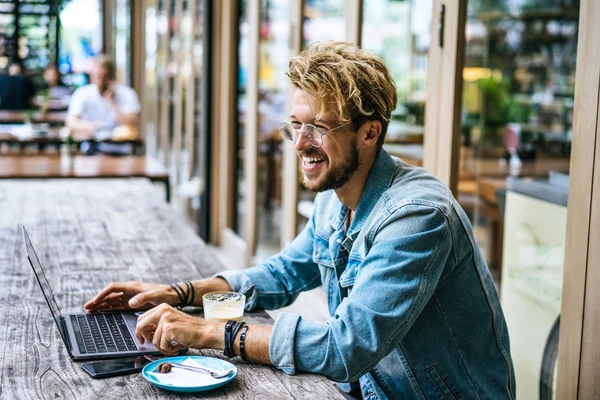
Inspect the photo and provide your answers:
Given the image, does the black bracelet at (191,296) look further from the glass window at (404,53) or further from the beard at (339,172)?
the glass window at (404,53)

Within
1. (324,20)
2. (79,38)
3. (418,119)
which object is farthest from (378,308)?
(79,38)

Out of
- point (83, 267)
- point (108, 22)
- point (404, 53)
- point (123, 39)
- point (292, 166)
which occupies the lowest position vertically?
point (83, 267)

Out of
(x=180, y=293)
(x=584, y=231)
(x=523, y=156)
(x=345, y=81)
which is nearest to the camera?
(x=345, y=81)

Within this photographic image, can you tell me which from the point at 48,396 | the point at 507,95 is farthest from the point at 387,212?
the point at 507,95

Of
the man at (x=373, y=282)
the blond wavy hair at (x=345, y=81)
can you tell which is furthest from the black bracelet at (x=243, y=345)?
the blond wavy hair at (x=345, y=81)

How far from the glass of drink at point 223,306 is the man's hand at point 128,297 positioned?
201mm

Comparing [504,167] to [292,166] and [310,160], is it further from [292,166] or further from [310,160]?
[310,160]

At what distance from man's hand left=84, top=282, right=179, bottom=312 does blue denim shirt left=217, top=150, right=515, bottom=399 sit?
42cm

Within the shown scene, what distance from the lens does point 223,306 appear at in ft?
5.73

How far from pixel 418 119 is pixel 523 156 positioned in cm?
257

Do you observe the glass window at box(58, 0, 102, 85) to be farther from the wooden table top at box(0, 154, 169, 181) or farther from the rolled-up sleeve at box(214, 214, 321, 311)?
the rolled-up sleeve at box(214, 214, 321, 311)

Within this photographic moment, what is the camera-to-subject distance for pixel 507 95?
6137mm

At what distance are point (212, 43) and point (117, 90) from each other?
1.50 m

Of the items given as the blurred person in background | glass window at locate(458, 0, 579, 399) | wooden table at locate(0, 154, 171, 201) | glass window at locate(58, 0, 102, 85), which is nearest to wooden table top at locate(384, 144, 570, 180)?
glass window at locate(458, 0, 579, 399)
